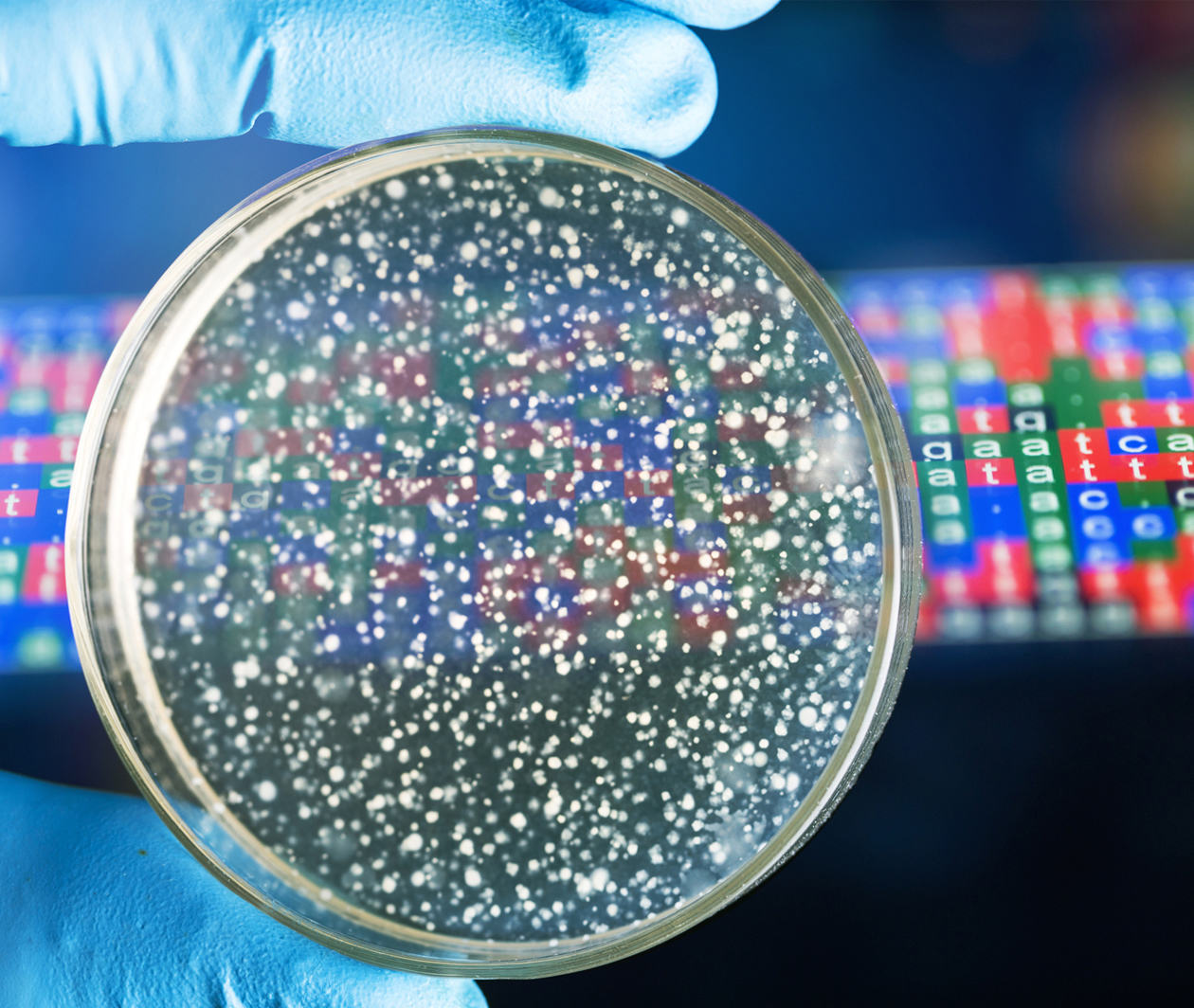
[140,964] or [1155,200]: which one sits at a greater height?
[1155,200]

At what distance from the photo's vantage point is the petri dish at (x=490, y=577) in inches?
21.8

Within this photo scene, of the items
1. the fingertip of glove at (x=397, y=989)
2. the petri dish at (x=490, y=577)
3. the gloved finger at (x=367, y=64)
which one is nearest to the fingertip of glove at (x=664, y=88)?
the gloved finger at (x=367, y=64)

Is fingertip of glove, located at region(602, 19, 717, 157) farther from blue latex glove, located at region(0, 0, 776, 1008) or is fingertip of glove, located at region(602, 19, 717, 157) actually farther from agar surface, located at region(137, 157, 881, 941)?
agar surface, located at region(137, 157, 881, 941)

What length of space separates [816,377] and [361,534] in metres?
0.33

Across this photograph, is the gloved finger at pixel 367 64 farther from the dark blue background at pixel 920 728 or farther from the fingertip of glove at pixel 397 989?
the fingertip of glove at pixel 397 989

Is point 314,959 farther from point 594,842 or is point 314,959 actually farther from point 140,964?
point 594,842

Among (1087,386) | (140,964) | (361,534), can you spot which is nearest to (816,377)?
(361,534)

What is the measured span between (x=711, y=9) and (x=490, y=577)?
568 millimetres

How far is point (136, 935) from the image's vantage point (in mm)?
677

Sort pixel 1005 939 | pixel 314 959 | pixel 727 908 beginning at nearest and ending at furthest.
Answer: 1. pixel 727 908
2. pixel 314 959
3. pixel 1005 939

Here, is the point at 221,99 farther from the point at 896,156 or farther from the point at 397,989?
the point at 397,989

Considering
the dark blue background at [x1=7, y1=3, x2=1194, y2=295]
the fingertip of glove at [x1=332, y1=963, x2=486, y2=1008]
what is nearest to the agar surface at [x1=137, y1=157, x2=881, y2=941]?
the fingertip of glove at [x1=332, y1=963, x2=486, y2=1008]

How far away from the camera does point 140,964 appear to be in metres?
0.67

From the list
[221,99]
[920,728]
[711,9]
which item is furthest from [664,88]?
[920,728]
